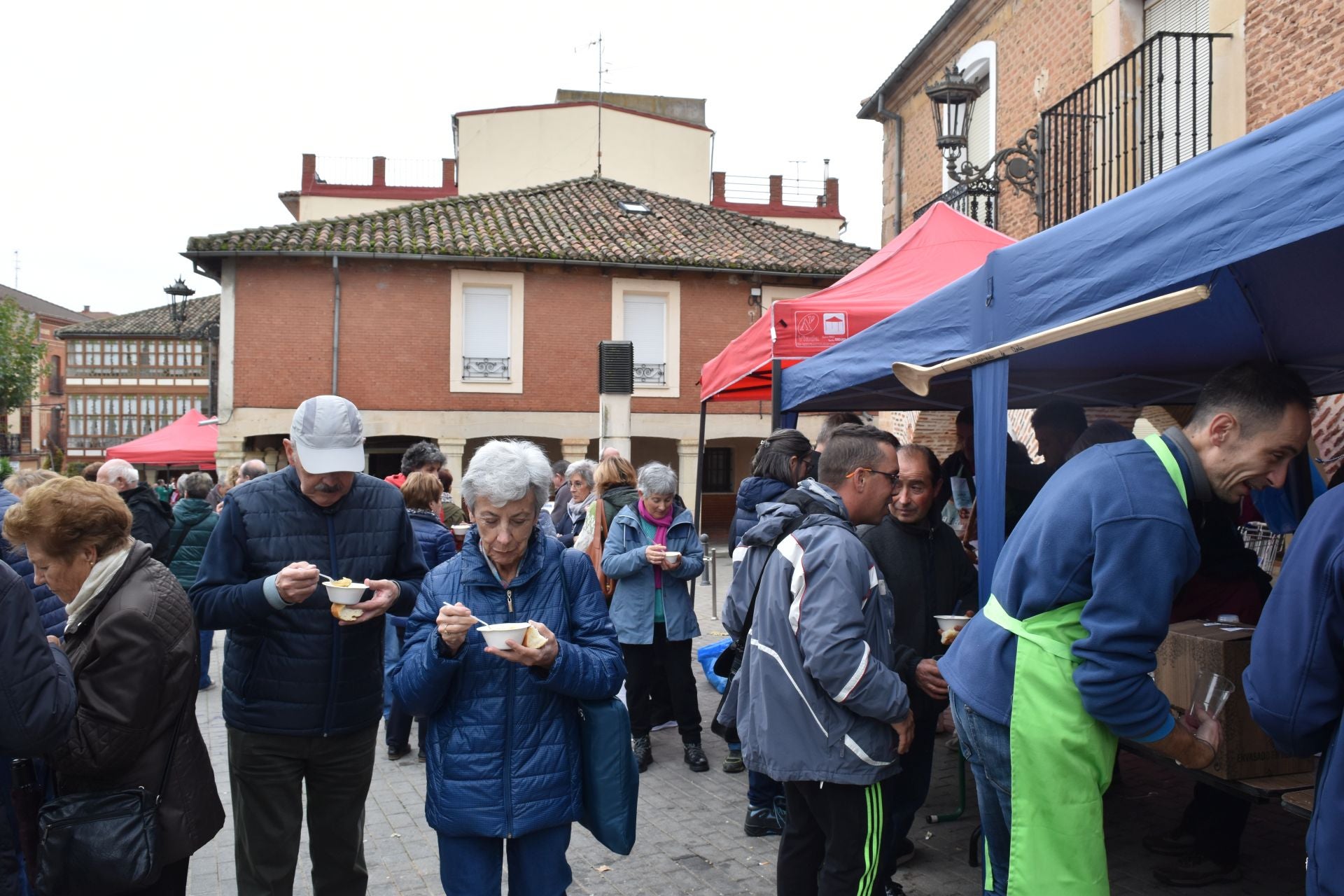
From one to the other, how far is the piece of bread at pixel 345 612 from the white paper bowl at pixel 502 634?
27.1 inches

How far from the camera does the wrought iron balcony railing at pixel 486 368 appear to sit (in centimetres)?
2161

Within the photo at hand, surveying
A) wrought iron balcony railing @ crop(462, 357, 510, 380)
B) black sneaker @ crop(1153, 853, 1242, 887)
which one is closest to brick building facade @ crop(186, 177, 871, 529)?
wrought iron balcony railing @ crop(462, 357, 510, 380)

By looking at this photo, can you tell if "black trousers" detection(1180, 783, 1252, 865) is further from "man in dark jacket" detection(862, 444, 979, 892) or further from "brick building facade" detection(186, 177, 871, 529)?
"brick building facade" detection(186, 177, 871, 529)

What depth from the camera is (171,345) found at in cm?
6025

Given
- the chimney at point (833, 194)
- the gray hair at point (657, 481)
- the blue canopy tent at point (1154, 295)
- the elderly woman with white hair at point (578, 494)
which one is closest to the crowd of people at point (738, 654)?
the blue canopy tent at point (1154, 295)

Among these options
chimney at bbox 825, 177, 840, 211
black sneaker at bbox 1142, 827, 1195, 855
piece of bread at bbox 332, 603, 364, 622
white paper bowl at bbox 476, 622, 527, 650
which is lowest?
black sneaker at bbox 1142, 827, 1195, 855

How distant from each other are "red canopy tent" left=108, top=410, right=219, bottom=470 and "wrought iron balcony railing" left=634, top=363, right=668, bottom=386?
9221 mm

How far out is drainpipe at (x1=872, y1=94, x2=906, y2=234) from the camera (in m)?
14.8

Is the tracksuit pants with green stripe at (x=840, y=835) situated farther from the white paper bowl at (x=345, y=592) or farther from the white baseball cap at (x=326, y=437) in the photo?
the white baseball cap at (x=326, y=437)

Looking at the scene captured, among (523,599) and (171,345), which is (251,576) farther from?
(171,345)

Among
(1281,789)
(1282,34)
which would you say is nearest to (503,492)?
(1281,789)

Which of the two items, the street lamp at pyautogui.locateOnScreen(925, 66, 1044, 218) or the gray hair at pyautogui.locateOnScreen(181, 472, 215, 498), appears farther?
the street lamp at pyautogui.locateOnScreen(925, 66, 1044, 218)

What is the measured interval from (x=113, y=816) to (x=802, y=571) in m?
2.06

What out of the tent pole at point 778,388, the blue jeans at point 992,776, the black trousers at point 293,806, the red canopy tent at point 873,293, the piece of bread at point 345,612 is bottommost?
the black trousers at point 293,806
